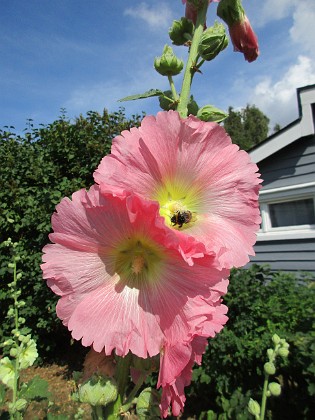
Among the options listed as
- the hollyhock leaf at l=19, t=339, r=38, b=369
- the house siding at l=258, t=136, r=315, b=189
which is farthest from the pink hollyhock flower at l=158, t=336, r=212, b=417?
the house siding at l=258, t=136, r=315, b=189

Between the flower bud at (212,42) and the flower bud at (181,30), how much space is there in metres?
0.11

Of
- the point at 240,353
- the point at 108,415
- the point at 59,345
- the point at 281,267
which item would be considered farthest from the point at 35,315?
the point at 108,415

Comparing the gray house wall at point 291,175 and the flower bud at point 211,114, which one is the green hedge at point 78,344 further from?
the flower bud at point 211,114

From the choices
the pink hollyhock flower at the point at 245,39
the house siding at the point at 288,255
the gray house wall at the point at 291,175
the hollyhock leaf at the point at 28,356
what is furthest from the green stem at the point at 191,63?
the house siding at the point at 288,255

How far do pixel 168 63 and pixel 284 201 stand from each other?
5.18m

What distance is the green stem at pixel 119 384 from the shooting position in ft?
2.48

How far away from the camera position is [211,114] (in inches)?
36.9

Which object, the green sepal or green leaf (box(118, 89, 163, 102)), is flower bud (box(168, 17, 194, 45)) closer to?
green leaf (box(118, 89, 163, 102))

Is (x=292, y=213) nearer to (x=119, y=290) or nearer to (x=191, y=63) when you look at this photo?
(x=191, y=63)

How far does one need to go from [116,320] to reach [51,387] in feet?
16.0

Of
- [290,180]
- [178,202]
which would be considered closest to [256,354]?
[178,202]

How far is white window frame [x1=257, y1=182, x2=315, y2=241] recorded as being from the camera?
5.28 m

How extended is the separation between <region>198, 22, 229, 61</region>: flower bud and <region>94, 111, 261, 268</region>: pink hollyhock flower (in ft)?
1.06

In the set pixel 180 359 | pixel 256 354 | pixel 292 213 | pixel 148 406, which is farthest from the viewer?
pixel 292 213
